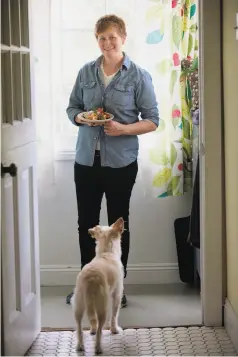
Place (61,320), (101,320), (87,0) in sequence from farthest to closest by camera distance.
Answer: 1. (87,0)
2. (61,320)
3. (101,320)

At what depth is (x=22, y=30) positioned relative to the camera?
344 centimetres

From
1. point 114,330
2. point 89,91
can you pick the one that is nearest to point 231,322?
point 114,330

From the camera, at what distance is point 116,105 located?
4.04 m

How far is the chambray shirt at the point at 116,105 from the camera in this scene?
4.04 meters

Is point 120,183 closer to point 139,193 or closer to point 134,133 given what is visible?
point 134,133

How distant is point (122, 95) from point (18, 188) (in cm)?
105

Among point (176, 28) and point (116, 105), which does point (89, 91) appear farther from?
point (176, 28)

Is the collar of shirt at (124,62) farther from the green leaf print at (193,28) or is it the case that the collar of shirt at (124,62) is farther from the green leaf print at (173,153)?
the green leaf print at (173,153)

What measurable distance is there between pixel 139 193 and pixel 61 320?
104cm

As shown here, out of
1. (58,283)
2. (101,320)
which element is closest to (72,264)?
(58,283)

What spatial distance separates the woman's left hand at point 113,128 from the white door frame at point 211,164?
0.52m

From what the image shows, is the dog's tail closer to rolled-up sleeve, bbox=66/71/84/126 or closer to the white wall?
rolled-up sleeve, bbox=66/71/84/126

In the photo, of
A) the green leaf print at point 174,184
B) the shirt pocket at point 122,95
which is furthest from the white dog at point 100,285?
the green leaf print at point 174,184

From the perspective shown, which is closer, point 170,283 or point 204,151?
point 204,151
